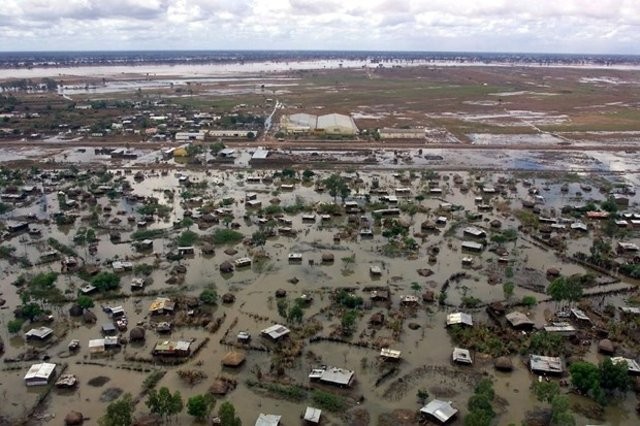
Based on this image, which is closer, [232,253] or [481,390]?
[481,390]

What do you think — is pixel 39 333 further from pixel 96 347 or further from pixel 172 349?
pixel 172 349

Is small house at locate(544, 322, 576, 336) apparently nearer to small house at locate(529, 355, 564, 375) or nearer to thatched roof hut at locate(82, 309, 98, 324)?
small house at locate(529, 355, 564, 375)

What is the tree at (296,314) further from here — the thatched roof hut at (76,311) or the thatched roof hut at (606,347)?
the thatched roof hut at (606,347)

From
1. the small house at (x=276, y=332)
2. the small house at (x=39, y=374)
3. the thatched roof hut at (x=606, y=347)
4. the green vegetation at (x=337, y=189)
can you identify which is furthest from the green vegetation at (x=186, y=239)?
the thatched roof hut at (x=606, y=347)

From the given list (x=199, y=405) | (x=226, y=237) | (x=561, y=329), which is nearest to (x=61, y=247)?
(x=226, y=237)

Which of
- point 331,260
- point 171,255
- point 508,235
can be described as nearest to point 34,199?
point 171,255

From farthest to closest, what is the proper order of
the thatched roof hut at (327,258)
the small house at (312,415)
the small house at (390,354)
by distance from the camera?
the thatched roof hut at (327,258), the small house at (390,354), the small house at (312,415)

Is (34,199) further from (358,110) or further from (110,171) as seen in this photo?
(358,110)
